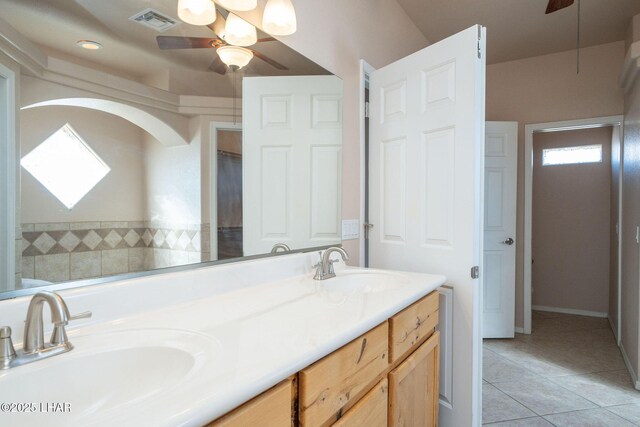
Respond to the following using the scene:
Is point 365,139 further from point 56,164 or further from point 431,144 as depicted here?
point 56,164

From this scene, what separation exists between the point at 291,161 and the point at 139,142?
0.74 metres

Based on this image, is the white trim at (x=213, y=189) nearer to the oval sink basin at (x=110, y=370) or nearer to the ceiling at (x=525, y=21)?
the oval sink basin at (x=110, y=370)

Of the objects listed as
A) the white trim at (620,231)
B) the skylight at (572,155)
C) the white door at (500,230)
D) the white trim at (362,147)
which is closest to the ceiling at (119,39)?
the white trim at (362,147)

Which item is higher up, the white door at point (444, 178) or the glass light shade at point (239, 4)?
the glass light shade at point (239, 4)

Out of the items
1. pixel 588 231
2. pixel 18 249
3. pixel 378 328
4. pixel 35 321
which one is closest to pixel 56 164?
pixel 18 249

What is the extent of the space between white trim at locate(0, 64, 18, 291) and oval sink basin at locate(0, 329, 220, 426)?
8.2 inches

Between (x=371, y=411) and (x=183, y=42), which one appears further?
(x=183, y=42)

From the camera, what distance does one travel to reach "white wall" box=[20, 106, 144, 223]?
823 millimetres

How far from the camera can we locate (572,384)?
2.40 meters

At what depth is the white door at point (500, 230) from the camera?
3.33 metres

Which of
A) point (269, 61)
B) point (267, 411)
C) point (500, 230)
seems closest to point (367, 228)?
point (269, 61)

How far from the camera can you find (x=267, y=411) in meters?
0.67

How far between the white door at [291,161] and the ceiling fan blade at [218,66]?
104 mm

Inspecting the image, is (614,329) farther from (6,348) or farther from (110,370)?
(6,348)
